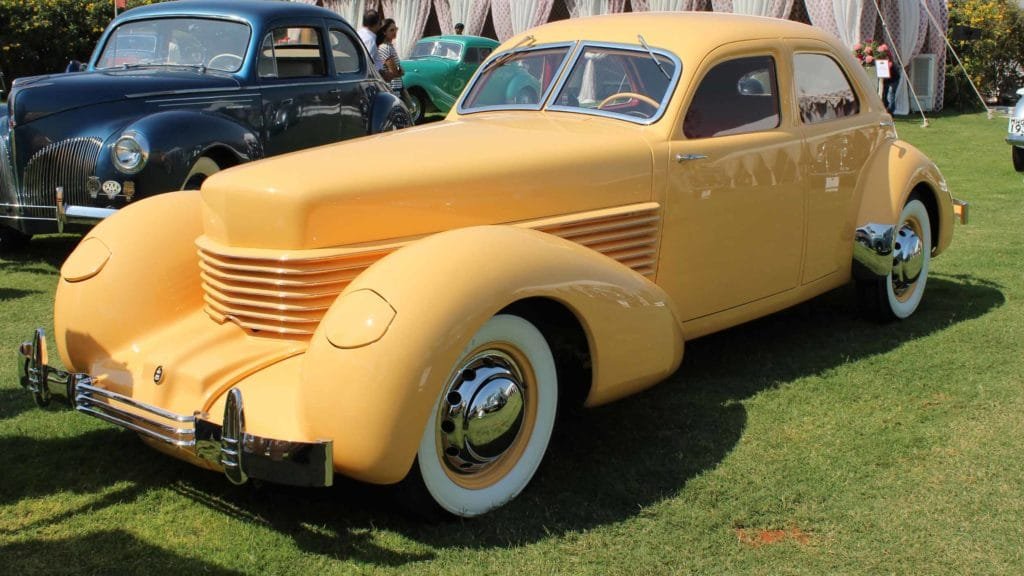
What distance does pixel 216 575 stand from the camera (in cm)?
296

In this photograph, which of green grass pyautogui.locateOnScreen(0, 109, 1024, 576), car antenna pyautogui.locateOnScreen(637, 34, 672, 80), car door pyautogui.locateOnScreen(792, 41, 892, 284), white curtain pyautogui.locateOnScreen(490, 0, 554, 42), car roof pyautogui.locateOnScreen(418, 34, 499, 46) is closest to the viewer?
green grass pyautogui.locateOnScreen(0, 109, 1024, 576)

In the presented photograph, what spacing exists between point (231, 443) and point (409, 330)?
601 millimetres

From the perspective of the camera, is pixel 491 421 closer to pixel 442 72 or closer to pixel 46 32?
pixel 442 72

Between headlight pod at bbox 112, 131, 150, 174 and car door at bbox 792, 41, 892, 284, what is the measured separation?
4007mm

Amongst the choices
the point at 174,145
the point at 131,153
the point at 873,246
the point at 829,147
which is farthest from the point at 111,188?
the point at 873,246

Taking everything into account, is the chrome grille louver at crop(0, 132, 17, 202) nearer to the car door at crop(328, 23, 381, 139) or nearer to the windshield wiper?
the car door at crop(328, 23, 381, 139)

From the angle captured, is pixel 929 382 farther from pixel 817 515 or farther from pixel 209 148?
pixel 209 148

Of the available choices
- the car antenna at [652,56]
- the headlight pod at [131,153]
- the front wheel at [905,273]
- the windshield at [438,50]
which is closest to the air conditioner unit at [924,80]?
the windshield at [438,50]

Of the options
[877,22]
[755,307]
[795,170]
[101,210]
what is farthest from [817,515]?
[877,22]

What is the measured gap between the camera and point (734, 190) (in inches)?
174

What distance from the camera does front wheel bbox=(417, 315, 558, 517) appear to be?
10.4ft

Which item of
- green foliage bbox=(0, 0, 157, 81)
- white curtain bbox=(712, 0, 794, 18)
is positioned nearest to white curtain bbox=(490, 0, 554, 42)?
white curtain bbox=(712, 0, 794, 18)

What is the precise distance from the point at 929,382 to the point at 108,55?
6516 mm

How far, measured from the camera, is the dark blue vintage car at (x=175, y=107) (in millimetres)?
6496
